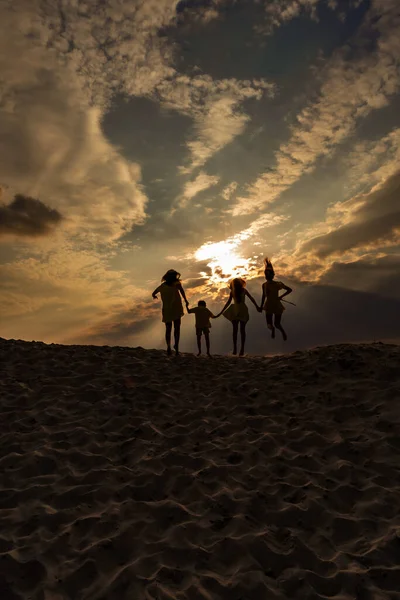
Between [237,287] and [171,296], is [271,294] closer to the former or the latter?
[237,287]

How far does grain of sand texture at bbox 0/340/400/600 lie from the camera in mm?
3779

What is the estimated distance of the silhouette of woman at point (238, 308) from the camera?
12520 mm

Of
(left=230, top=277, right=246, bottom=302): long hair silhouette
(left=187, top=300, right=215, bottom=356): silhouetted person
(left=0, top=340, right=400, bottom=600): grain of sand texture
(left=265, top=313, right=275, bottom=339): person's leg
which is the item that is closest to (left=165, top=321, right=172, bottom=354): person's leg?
(left=187, top=300, right=215, bottom=356): silhouetted person

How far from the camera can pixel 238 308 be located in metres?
12.5

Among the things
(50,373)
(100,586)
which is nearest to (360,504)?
(100,586)

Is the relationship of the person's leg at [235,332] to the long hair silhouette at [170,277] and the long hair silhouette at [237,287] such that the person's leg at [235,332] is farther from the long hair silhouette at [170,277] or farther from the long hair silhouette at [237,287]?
the long hair silhouette at [170,277]

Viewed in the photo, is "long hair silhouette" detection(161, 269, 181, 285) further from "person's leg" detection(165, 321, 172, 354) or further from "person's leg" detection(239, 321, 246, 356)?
"person's leg" detection(239, 321, 246, 356)

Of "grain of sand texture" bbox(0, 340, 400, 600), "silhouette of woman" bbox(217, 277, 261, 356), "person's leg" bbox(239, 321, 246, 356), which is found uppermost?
"silhouette of woman" bbox(217, 277, 261, 356)

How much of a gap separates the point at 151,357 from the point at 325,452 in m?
6.05

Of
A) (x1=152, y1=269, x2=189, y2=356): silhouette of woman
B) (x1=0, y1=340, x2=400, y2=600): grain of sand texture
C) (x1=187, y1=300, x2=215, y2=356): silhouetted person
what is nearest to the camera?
(x1=0, y1=340, x2=400, y2=600): grain of sand texture

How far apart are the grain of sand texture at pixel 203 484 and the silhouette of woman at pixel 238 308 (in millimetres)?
3110

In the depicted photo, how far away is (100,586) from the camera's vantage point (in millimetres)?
3641

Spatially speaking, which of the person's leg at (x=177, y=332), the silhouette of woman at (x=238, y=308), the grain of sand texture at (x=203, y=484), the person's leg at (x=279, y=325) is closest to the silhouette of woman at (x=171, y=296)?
the person's leg at (x=177, y=332)

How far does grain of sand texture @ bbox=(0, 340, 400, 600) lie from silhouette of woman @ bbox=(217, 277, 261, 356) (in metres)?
3.11
